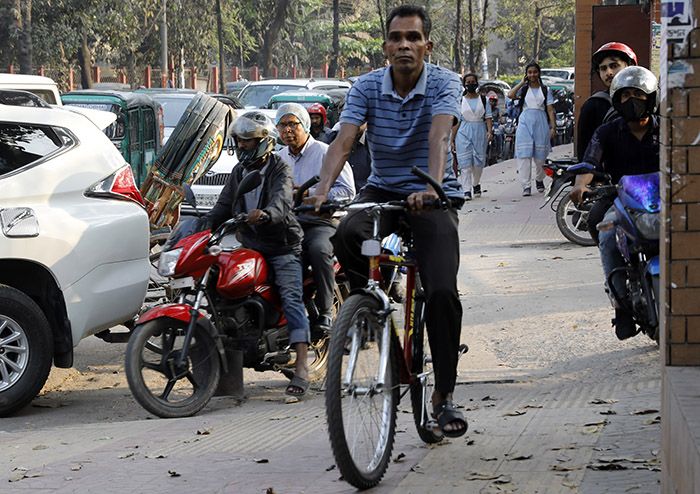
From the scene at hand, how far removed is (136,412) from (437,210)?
325 cm

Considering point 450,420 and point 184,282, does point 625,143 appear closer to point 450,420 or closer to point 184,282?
point 184,282

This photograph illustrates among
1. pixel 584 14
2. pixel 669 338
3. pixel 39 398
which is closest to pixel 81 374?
pixel 39 398

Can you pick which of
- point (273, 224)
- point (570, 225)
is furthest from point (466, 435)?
point (570, 225)

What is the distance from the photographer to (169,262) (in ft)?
26.5

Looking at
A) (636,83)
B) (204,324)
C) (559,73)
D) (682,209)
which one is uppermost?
(559,73)

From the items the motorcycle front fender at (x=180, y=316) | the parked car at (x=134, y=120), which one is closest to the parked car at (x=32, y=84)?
the motorcycle front fender at (x=180, y=316)

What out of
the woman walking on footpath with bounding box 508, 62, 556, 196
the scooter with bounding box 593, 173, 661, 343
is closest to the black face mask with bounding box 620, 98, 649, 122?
the scooter with bounding box 593, 173, 661, 343

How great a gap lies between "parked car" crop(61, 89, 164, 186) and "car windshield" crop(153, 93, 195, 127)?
1.99 meters

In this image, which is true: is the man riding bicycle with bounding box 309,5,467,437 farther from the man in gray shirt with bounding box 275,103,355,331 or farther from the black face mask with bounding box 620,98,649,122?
the man in gray shirt with bounding box 275,103,355,331

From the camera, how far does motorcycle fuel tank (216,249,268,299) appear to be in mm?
8156

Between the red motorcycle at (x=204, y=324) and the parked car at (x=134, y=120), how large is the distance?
36.4 ft

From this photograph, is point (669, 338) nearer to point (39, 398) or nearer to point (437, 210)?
point (437, 210)

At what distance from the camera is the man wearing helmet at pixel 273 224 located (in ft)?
27.5

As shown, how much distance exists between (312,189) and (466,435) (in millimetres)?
3378
